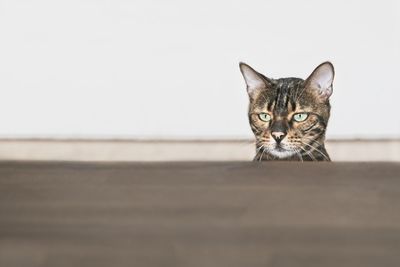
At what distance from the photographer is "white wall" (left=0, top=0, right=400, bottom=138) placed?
162 centimetres

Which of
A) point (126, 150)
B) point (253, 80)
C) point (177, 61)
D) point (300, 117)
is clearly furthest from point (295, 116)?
point (126, 150)

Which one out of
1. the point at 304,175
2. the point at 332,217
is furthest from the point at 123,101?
the point at 332,217

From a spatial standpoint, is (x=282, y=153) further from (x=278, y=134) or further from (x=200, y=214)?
(x=200, y=214)

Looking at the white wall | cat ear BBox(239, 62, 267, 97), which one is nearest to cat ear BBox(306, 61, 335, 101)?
cat ear BBox(239, 62, 267, 97)

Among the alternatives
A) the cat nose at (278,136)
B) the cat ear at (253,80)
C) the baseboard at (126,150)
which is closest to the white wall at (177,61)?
the baseboard at (126,150)

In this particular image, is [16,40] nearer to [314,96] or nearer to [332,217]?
[314,96]

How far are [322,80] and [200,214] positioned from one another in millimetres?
655

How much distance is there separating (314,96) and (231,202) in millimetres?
A: 548

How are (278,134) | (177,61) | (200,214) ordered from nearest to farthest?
(200,214), (278,134), (177,61)

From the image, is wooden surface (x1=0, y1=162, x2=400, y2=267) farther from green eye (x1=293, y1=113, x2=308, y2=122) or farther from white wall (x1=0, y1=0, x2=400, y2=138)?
white wall (x1=0, y1=0, x2=400, y2=138)

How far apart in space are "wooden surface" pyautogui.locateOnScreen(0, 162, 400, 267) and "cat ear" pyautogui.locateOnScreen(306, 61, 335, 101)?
25cm

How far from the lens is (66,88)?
67.1 inches

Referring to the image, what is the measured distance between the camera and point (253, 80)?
142 cm

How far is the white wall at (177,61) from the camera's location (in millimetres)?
1623
